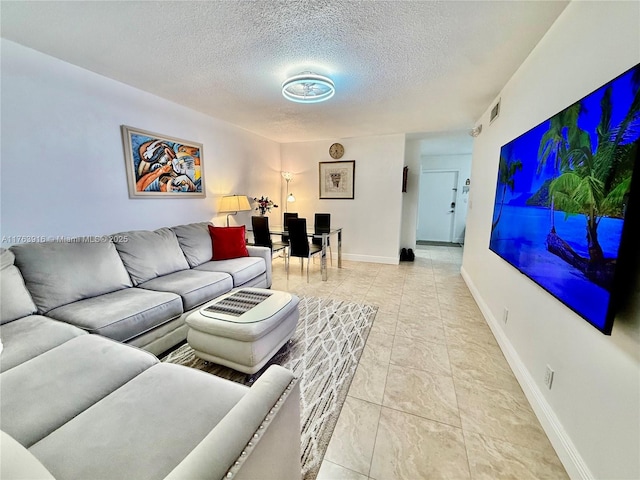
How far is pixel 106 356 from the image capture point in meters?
1.23

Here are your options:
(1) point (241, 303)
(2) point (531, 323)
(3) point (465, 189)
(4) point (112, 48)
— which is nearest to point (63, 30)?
(4) point (112, 48)

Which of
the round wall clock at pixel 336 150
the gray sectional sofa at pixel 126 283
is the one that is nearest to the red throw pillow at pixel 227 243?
the gray sectional sofa at pixel 126 283

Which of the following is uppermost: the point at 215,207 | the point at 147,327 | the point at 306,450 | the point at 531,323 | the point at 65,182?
the point at 65,182

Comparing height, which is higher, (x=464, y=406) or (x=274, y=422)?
(x=274, y=422)

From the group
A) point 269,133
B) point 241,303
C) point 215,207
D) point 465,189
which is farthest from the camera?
point 465,189

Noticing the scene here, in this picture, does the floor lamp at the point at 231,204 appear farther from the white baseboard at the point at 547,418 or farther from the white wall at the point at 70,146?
the white baseboard at the point at 547,418

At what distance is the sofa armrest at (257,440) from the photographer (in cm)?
62

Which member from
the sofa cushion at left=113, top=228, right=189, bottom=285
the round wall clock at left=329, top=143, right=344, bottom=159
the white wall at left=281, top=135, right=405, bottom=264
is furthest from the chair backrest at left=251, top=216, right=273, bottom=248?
the round wall clock at left=329, top=143, right=344, bottom=159

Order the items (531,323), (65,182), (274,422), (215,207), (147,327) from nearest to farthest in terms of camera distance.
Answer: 1. (274,422)
2. (531,323)
3. (147,327)
4. (65,182)
5. (215,207)

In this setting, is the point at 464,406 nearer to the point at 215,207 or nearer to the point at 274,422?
the point at 274,422

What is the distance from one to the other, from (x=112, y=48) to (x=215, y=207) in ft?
6.73

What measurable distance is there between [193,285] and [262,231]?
1729mm

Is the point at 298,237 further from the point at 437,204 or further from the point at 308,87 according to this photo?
the point at 437,204

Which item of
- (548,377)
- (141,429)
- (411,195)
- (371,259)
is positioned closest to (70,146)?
(141,429)
